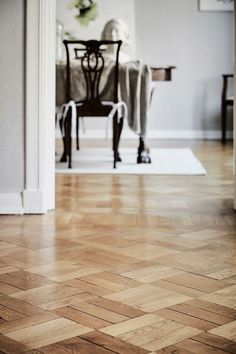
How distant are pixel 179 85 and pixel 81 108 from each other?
3.39 m

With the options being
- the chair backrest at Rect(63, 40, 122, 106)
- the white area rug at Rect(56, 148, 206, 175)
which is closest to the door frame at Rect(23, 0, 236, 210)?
the white area rug at Rect(56, 148, 206, 175)

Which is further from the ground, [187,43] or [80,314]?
[187,43]

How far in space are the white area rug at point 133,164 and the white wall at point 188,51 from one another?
1.99 meters

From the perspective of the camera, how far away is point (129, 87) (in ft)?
17.6

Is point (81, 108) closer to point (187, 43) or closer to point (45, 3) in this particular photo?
point (45, 3)

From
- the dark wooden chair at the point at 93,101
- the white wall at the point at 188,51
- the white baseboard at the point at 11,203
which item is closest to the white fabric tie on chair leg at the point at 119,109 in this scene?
the dark wooden chair at the point at 93,101

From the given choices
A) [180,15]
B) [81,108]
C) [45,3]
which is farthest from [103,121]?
[45,3]

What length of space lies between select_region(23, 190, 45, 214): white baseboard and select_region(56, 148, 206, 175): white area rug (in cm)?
167

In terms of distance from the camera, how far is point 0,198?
3291mm

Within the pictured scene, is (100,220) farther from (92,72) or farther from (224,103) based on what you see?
(224,103)

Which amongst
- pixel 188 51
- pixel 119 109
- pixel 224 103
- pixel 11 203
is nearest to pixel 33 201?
pixel 11 203

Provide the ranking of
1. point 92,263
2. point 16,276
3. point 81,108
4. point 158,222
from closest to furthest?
point 16,276 → point 92,263 → point 158,222 → point 81,108

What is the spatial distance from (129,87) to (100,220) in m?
2.37

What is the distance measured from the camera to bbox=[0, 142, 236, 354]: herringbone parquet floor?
1.62 meters
